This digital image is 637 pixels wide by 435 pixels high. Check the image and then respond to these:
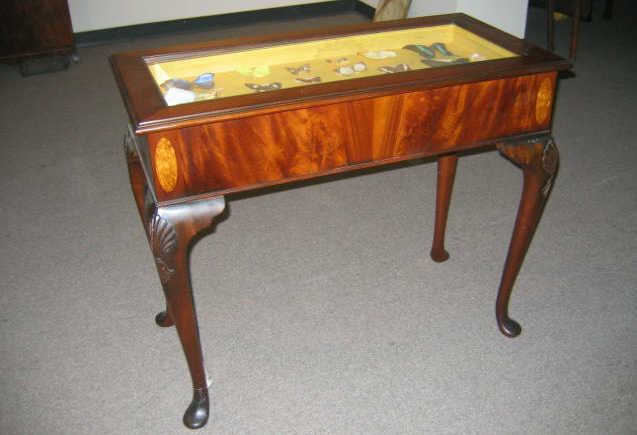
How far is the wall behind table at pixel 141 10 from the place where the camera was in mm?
3963

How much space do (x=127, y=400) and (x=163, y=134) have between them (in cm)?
81

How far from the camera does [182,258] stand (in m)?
1.13

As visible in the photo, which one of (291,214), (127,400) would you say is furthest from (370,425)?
(291,214)

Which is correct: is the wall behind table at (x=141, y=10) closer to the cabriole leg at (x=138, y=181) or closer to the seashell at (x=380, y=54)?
the cabriole leg at (x=138, y=181)

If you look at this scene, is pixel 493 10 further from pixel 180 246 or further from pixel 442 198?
pixel 180 246

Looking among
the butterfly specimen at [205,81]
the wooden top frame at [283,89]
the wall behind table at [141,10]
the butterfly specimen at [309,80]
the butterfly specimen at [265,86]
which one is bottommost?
the wall behind table at [141,10]

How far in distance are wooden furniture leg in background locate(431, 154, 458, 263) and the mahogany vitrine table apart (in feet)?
1.12

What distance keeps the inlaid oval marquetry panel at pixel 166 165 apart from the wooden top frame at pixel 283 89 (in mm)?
42

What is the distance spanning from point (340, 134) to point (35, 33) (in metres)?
3.16

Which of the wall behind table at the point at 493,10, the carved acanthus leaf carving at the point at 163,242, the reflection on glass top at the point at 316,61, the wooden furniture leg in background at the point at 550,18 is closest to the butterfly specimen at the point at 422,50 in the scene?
the reflection on glass top at the point at 316,61

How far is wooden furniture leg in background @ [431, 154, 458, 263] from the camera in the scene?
1.66 meters

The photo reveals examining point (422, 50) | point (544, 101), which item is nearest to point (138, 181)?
point (422, 50)

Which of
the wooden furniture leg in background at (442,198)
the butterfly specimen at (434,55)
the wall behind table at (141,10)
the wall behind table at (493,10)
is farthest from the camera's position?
the wall behind table at (141,10)

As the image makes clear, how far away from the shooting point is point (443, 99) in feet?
3.76
